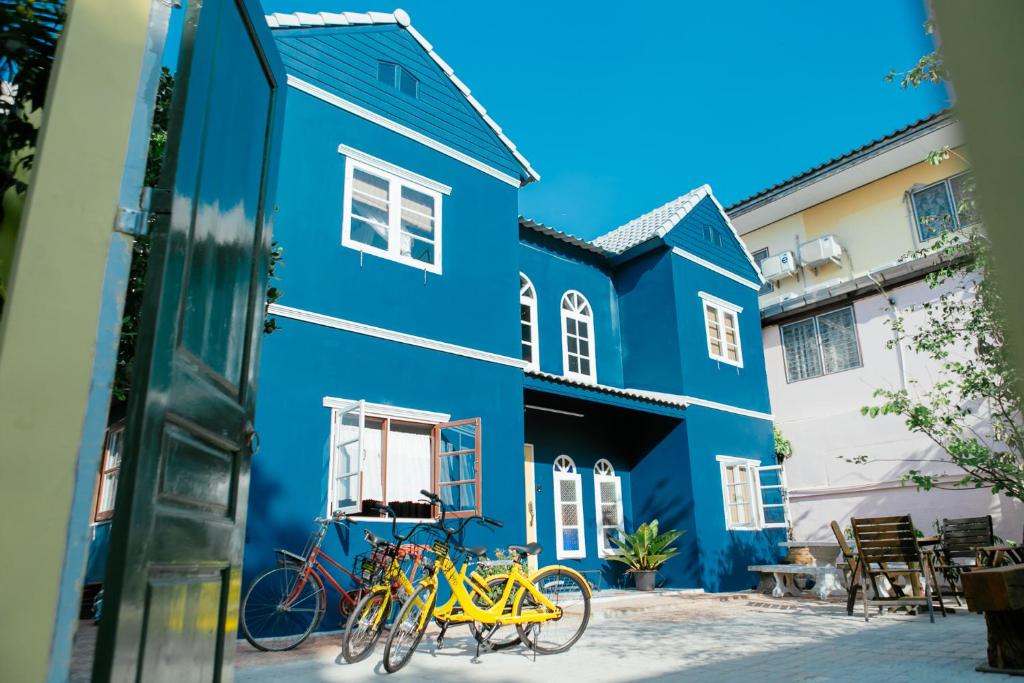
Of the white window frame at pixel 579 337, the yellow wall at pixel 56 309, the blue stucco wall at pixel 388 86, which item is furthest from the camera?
the white window frame at pixel 579 337

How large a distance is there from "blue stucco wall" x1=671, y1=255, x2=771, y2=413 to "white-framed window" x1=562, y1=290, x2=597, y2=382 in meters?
1.63

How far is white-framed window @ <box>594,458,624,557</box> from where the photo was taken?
487 inches

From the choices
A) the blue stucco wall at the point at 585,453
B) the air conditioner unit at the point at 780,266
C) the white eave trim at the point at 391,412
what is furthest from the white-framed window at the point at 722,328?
the white eave trim at the point at 391,412

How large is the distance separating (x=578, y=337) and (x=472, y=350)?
3.98 meters

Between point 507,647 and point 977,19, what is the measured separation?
5985mm

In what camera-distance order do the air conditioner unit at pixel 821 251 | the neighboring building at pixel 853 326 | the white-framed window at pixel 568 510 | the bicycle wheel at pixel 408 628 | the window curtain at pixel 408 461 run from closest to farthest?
the bicycle wheel at pixel 408 628, the window curtain at pixel 408 461, the white-framed window at pixel 568 510, the neighboring building at pixel 853 326, the air conditioner unit at pixel 821 251

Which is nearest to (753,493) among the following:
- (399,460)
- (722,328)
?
(722,328)

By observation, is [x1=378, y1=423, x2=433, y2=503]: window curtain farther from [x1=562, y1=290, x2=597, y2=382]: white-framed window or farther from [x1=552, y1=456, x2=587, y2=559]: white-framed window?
[x1=562, y1=290, x2=597, y2=382]: white-framed window

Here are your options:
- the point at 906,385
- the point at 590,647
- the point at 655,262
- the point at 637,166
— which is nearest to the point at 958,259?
the point at 590,647

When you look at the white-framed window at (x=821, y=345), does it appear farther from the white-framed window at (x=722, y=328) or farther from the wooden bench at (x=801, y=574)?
the wooden bench at (x=801, y=574)

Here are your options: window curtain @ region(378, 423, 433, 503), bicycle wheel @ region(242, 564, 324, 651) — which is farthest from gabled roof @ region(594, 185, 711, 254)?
bicycle wheel @ region(242, 564, 324, 651)

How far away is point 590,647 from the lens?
253 inches

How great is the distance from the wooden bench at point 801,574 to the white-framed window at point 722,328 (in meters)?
4.19

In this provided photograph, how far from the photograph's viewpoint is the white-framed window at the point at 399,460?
7719 millimetres
